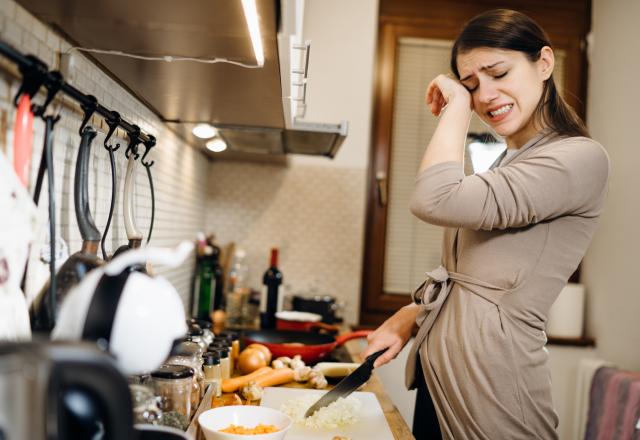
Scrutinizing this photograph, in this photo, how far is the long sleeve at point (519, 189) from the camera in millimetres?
1121

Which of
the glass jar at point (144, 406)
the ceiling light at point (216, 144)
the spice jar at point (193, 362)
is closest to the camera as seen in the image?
the glass jar at point (144, 406)

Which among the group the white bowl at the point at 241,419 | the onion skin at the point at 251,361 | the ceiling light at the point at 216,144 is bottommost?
the onion skin at the point at 251,361

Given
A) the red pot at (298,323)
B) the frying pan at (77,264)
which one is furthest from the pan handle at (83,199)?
the red pot at (298,323)

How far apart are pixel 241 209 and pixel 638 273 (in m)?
1.74

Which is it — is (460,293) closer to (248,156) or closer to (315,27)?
(248,156)

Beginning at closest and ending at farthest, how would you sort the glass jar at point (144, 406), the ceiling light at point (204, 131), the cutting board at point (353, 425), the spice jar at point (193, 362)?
the glass jar at point (144, 406) < the spice jar at point (193, 362) < the cutting board at point (353, 425) < the ceiling light at point (204, 131)

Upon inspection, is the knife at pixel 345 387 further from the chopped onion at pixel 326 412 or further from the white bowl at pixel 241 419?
the white bowl at pixel 241 419

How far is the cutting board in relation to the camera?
1.18 m

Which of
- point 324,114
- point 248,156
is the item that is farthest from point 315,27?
point 248,156

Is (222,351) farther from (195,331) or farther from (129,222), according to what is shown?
(129,222)

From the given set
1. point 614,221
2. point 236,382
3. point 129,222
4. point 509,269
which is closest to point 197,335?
point 236,382

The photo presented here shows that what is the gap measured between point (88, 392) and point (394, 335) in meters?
1.09

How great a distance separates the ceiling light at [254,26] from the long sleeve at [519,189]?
39 cm

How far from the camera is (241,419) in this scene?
104 cm
